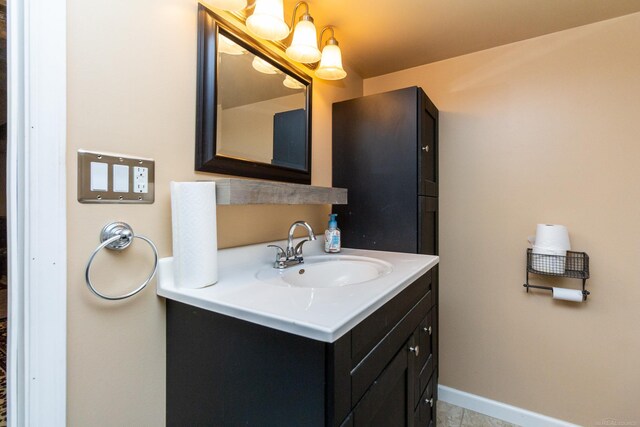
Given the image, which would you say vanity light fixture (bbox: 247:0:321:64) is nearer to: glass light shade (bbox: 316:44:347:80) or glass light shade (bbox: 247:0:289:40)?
glass light shade (bbox: 247:0:289:40)

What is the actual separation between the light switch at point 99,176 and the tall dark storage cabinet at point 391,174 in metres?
1.09

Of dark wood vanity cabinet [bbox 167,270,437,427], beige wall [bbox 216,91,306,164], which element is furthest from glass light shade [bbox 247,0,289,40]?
dark wood vanity cabinet [bbox 167,270,437,427]

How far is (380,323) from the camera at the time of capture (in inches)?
29.4

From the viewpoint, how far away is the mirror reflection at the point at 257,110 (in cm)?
98

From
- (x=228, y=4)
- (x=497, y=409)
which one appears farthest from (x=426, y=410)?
(x=228, y=4)

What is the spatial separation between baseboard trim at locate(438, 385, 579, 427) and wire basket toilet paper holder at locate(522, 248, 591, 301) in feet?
2.13

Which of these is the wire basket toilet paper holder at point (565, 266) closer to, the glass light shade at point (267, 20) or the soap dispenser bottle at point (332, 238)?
the soap dispenser bottle at point (332, 238)

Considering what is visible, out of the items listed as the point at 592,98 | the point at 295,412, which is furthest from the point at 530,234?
the point at 295,412

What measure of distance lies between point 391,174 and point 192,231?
3.24 feet

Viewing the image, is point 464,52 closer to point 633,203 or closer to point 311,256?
point 633,203

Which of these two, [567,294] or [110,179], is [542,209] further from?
[110,179]

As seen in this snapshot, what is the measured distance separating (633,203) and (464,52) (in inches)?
42.4

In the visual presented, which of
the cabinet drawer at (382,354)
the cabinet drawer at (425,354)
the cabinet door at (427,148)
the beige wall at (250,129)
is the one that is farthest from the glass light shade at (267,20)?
the cabinet drawer at (425,354)

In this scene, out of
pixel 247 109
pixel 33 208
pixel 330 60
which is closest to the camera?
pixel 33 208
